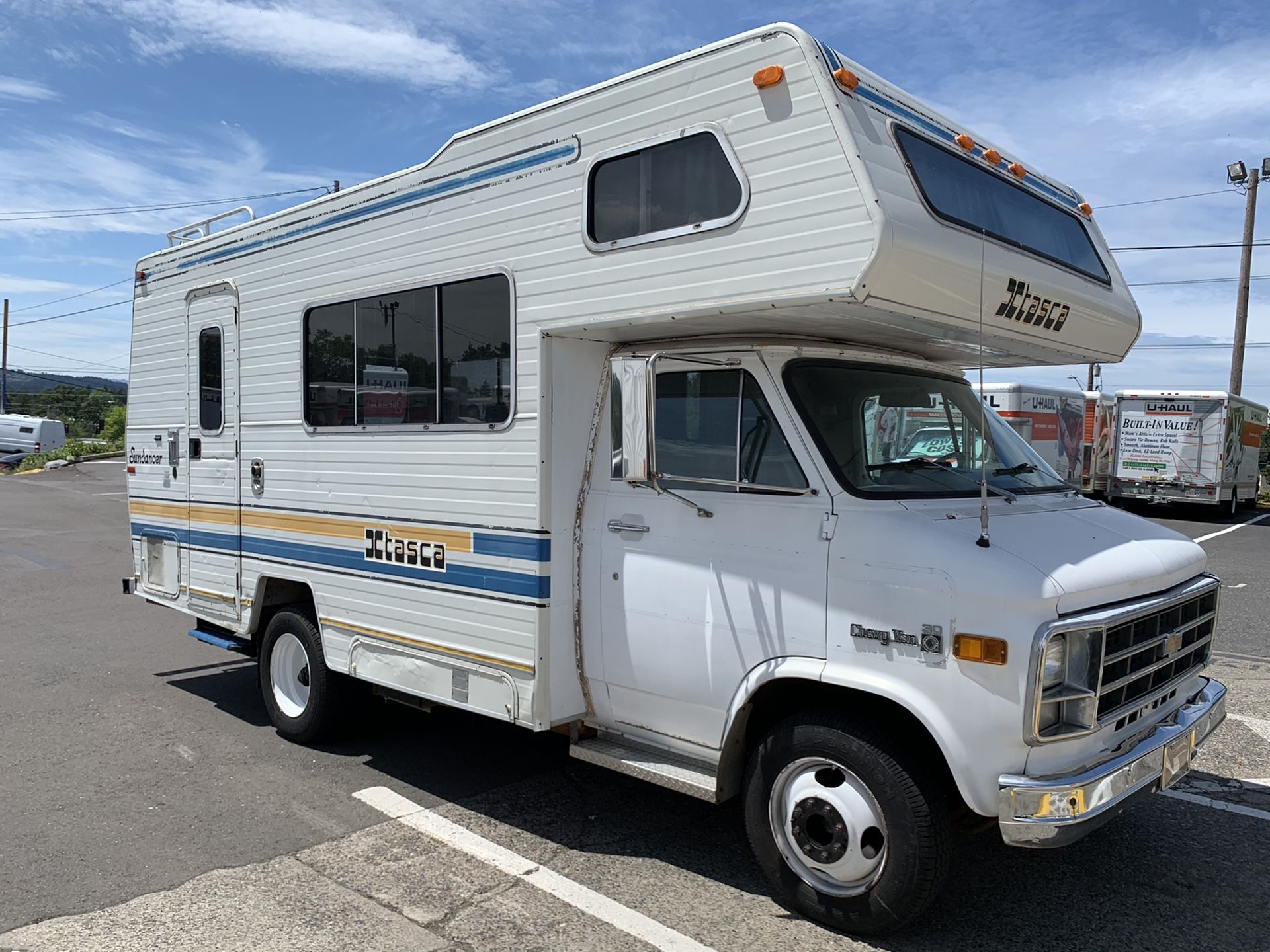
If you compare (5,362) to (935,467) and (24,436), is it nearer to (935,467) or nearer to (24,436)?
(24,436)

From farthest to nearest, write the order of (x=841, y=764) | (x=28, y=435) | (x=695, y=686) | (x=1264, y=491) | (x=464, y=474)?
(x=28, y=435) → (x=1264, y=491) → (x=464, y=474) → (x=695, y=686) → (x=841, y=764)

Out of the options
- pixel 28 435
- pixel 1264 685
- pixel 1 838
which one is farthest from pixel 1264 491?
pixel 28 435

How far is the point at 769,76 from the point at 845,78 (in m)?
0.28

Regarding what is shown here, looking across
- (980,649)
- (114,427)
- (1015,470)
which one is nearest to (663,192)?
(1015,470)

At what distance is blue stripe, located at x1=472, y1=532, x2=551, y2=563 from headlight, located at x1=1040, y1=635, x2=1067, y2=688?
6.90 ft

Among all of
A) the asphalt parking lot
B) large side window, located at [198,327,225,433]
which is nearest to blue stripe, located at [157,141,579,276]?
large side window, located at [198,327,225,433]

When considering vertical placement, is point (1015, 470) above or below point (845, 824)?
above

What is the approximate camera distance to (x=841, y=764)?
3.55 metres

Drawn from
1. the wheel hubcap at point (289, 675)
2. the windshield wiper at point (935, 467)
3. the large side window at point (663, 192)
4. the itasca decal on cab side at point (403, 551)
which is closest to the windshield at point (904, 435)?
the windshield wiper at point (935, 467)

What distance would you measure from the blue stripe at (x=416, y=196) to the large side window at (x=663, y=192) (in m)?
0.30

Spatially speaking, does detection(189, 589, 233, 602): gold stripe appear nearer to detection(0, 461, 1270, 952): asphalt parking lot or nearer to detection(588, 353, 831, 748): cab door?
detection(0, 461, 1270, 952): asphalt parking lot

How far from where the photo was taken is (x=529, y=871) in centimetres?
415

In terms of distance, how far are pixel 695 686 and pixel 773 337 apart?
1475 millimetres

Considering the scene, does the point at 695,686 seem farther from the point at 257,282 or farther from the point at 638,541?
the point at 257,282
